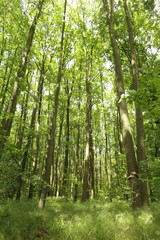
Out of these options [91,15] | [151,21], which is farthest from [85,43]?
[151,21]

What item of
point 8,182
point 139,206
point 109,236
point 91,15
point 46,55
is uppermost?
point 91,15

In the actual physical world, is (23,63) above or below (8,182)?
above

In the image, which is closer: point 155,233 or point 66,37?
point 155,233

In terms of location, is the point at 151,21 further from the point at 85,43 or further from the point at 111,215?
the point at 111,215

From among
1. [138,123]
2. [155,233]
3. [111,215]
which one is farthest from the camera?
[138,123]

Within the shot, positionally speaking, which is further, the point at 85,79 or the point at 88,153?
the point at 85,79

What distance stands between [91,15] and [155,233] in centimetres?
1679

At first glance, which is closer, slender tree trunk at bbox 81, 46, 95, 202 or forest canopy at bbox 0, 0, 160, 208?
forest canopy at bbox 0, 0, 160, 208

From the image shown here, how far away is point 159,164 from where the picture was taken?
144 inches

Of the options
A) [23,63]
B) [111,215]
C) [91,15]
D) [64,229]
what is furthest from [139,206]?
[91,15]

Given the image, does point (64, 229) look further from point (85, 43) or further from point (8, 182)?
point (85, 43)

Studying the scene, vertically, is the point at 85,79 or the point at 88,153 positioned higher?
the point at 85,79

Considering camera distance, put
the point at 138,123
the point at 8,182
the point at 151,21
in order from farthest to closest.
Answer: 1. the point at 151,21
2. the point at 138,123
3. the point at 8,182

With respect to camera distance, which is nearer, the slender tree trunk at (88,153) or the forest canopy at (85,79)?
the forest canopy at (85,79)
